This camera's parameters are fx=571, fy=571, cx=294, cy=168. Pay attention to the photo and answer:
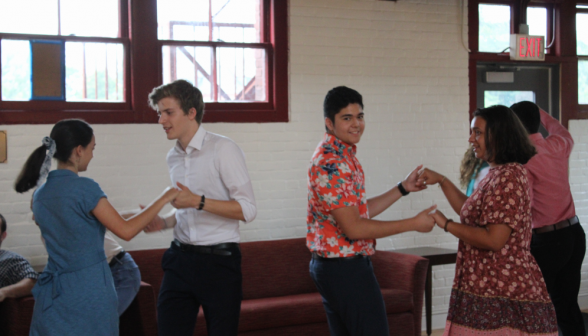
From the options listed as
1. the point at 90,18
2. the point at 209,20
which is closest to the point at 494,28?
the point at 209,20

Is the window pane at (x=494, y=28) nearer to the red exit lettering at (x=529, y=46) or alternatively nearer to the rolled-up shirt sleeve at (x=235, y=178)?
the red exit lettering at (x=529, y=46)

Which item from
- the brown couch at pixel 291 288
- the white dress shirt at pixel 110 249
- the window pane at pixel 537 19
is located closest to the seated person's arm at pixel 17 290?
the white dress shirt at pixel 110 249

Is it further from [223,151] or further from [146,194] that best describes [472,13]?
[223,151]

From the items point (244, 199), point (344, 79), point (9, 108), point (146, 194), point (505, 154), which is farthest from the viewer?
point (344, 79)

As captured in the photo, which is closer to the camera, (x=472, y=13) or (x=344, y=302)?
(x=344, y=302)

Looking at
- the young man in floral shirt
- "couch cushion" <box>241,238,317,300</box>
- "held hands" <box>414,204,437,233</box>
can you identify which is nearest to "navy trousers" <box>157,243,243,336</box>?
the young man in floral shirt

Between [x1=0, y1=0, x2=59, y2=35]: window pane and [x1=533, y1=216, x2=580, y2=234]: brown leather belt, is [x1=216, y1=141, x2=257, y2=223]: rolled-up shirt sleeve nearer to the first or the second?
[x1=533, y1=216, x2=580, y2=234]: brown leather belt

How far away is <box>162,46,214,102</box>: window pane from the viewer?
15.8ft

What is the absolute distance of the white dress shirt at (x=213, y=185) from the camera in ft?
8.49

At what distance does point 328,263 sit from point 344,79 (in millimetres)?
3070

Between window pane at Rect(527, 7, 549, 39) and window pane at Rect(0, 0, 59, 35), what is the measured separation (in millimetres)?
4661

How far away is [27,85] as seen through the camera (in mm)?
4402

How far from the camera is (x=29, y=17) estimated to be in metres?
4.44

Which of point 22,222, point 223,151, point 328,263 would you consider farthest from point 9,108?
point 328,263
